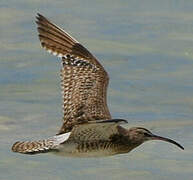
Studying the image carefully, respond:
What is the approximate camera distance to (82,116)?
11703 mm

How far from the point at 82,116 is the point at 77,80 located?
62 centimetres

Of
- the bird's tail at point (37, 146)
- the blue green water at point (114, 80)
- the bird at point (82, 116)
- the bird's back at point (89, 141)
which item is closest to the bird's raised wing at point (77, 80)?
the bird at point (82, 116)

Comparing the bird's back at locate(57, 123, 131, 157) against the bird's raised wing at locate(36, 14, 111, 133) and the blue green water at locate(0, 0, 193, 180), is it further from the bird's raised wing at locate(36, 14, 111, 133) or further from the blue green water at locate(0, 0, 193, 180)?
the blue green water at locate(0, 0, 193, 180)

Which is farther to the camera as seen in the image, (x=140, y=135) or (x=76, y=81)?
(x=76, y=81)

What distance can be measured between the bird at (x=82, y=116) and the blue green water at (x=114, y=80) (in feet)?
2.17

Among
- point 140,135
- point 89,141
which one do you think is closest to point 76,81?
point 140,135

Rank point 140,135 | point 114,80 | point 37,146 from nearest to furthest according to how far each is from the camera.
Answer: point 37,146, point 140,135, point 114,80

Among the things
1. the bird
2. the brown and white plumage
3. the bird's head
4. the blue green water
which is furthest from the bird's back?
the blue green water

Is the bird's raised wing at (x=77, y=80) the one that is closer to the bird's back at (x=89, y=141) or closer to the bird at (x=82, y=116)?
the bird at (x=82, y=116)

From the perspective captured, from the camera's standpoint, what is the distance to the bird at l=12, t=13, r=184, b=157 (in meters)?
11.1

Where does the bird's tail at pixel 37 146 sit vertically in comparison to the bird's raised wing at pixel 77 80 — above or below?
below

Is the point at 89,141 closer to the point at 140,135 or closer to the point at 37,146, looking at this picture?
the point at 37,146

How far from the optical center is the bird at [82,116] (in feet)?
36.6

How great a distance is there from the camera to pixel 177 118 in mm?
13727
